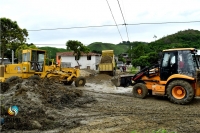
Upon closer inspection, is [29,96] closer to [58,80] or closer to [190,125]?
[190,125]

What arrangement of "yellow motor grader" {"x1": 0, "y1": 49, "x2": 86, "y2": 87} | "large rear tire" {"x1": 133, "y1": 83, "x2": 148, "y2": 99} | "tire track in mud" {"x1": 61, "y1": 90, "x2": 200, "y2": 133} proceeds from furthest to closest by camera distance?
1. "yellow motor grader" {"x1": 0, "y1": 49, "x2": 86, "y2": 87}
2. "large rear tire" {"x1": 133, "y1": 83, "x2": 148, "y2": 99}
3. "tire track in mud" {"x1": 61, "y1": 90, "x2": 200, "y2": 133}

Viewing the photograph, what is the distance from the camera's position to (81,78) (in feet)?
52.7

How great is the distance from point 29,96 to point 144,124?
4.00 metres

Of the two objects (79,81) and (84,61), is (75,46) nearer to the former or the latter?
(84,61)

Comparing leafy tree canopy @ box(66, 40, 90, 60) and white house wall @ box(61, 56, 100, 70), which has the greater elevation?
leafy tree canopy @ box(66, 40, 90, 60)

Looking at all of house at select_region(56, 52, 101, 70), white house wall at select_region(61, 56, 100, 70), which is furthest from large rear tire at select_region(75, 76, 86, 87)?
white house wall at select_region(61, 56, 100, 70)

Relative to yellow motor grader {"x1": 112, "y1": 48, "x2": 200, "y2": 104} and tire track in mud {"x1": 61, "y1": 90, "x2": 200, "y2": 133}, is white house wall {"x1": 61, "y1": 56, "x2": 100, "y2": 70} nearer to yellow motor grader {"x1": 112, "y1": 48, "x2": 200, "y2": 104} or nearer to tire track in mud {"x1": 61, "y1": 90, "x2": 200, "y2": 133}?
yellow motor grader {"x1": 112, "y1": 48, "x2": 200, "y2": 104}

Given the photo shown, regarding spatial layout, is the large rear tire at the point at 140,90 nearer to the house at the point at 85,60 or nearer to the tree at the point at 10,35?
the tree at the point at 10,35

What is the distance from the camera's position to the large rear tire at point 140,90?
1075cm

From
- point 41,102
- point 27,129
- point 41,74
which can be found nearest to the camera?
point 27,129

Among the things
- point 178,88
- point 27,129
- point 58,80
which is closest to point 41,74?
point 58,80

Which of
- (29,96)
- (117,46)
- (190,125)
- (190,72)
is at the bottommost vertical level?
(190,125)

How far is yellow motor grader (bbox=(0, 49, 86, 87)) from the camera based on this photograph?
15227mm

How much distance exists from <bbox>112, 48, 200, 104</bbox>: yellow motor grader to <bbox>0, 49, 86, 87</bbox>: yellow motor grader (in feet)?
20.0
